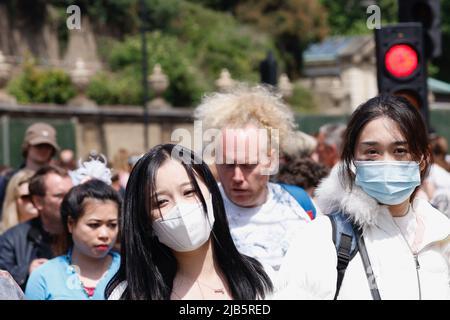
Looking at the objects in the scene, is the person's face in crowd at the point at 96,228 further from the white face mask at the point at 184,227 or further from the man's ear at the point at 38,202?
the white face mask at the point at 184,227

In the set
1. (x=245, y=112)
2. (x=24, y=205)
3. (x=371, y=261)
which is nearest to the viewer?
(x=371, y=261)

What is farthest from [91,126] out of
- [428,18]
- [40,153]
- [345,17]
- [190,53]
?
[345,17]

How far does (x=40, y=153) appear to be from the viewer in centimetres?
875

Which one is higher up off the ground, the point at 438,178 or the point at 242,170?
the point at 242,170

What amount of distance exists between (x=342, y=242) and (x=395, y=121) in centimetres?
49

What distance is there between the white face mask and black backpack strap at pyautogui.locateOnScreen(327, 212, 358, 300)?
44 cm

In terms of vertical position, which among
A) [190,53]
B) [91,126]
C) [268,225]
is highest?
[190,53]

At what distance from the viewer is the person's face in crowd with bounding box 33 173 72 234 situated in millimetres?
6070

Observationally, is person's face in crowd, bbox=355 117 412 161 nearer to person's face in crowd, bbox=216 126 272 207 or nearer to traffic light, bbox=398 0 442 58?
person's face in crowd, bbox=216 126 272 207

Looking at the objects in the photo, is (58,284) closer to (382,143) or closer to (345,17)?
(382,143)

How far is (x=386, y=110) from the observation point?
3443 millimetres

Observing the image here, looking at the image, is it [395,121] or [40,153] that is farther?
[40,153]

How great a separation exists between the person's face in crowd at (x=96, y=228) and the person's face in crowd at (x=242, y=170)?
31.0 inches

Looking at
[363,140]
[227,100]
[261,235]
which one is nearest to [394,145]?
[363,140]
